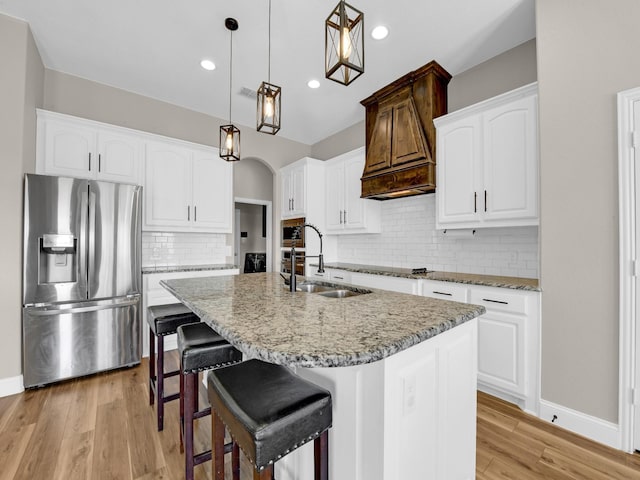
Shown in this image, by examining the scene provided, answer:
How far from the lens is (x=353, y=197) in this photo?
3977 mm

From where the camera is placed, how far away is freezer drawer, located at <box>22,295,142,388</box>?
246 centimetres

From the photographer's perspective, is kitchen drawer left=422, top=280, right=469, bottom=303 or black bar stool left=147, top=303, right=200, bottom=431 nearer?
black bar stool left=147, top=303, right=200, bottom=431

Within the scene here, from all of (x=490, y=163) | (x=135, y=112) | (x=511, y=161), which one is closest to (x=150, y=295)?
(x=135, y=112)

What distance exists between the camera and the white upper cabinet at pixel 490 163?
2.26 meters

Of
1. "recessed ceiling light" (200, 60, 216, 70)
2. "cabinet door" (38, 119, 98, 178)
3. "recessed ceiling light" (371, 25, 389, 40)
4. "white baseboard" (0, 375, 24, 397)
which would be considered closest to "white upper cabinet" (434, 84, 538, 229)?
"recessed ceiling light" (371, 25, 389, 40)

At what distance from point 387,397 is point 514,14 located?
118 inches

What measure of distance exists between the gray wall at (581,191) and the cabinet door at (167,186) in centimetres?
364

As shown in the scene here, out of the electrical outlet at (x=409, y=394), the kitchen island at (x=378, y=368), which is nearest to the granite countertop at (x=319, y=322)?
the kitchen island at (x=378, y=368)

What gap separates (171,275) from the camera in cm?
336

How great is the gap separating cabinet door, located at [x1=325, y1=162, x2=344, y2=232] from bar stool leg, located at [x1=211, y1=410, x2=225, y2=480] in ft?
10.5

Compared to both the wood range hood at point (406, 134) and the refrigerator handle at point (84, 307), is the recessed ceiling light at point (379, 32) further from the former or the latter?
the refrigerator handle at point (84, 307)

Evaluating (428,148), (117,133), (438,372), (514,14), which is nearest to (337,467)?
(438,372)

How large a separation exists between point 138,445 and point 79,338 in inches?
56.0

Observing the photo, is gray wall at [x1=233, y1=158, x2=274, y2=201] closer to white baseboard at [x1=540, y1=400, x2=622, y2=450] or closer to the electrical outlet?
the electrical outlet
